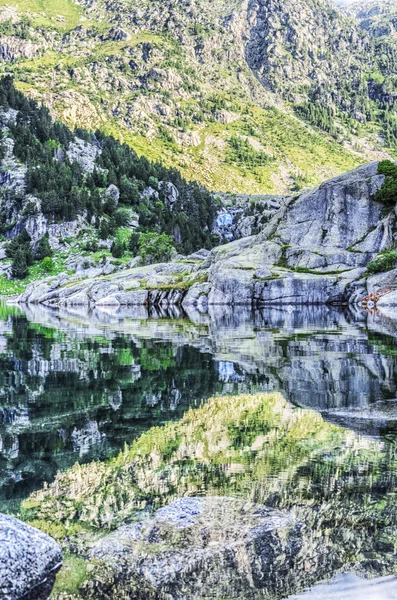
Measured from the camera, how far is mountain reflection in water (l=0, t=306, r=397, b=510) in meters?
10.4

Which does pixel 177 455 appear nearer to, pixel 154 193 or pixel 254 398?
pixel 254 398

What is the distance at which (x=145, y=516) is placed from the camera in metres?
7.02

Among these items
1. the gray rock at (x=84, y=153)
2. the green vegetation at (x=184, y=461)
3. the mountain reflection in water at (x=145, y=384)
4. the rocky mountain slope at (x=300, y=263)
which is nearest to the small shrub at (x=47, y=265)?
the rocky mountain slope at (x=300, y=263)

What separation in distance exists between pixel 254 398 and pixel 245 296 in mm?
57433

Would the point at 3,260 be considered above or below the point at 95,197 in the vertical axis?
below

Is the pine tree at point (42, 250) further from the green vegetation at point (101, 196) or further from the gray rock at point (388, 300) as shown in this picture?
the gray rock at point (388, 300)

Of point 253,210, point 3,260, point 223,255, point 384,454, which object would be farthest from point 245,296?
point 253,210

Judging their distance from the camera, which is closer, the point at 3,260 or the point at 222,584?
the point at 222,584

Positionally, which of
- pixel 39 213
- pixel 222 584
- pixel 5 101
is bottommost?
pixel 222 584

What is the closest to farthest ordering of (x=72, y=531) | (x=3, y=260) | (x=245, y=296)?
(x=72, y=531)
(x=245, y=296)
(x=3, y=260)

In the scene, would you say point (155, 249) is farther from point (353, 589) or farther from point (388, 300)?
point (353, 589)

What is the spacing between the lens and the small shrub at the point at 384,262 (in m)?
62.8

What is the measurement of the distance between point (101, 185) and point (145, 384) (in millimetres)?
134515

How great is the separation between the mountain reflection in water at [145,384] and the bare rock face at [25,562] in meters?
1.99
